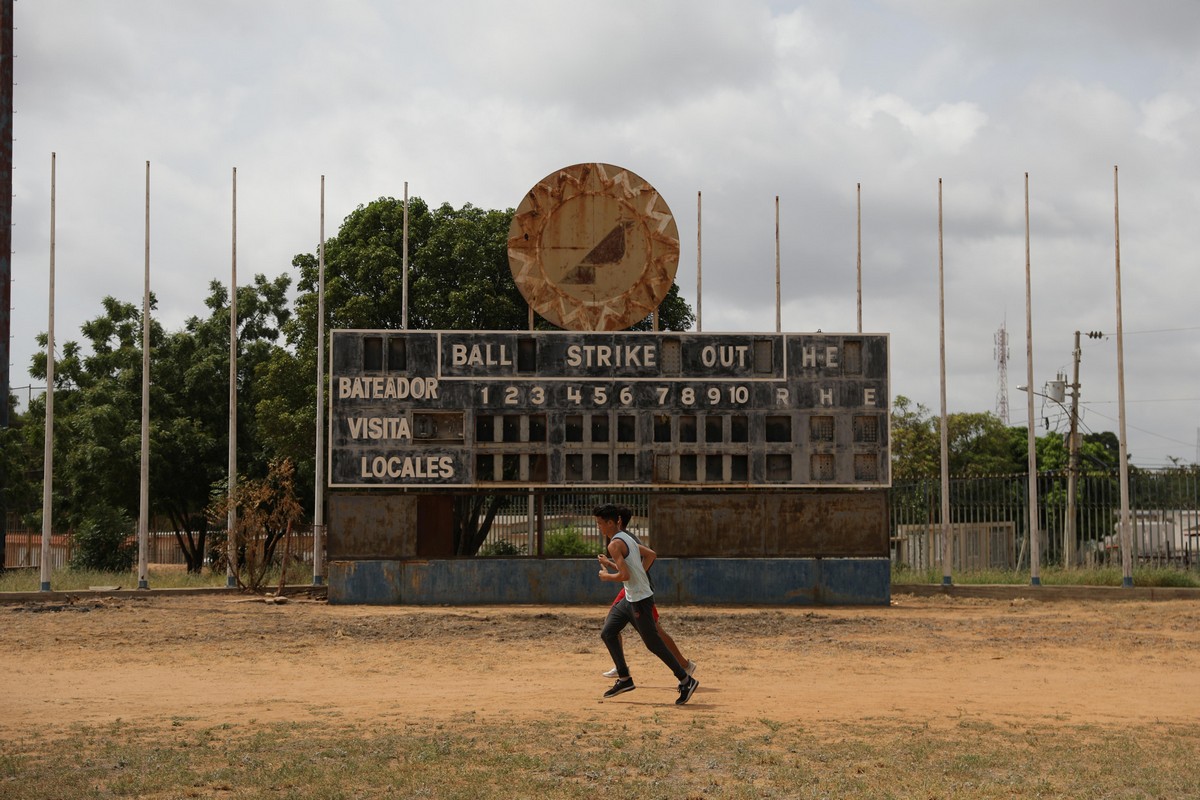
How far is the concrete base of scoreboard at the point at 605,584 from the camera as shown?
87.6 ft

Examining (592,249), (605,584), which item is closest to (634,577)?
(605,584)

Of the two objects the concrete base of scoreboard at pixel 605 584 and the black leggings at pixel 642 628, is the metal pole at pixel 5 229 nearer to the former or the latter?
the concrete base of scoreboard at pixel 605 584

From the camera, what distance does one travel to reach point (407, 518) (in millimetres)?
26547

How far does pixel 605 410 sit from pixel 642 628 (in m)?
13.9

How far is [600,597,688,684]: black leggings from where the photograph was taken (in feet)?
40.4

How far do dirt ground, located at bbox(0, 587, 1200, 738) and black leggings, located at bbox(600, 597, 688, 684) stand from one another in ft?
1.42

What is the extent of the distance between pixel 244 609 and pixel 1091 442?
59.0 metres

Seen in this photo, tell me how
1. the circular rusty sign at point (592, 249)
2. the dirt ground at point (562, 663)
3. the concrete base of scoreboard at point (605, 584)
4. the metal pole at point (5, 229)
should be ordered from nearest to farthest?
the dirt ground at point (562, 663) → the concrete base of scoreboard at point (605, 584) → the circular rusty sign at point (592, 249) → the metal pole at point (5, 229)

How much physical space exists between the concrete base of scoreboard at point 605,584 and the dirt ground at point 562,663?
742 mm

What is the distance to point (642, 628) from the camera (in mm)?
12352

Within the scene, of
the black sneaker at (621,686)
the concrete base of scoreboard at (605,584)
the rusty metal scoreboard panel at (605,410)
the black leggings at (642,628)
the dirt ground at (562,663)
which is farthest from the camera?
the concrete base of scoreboard at (605,584)

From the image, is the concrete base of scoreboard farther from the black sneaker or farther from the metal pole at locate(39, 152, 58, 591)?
the black sneaker

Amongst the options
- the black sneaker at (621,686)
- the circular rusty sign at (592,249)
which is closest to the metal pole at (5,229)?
the circular rusty sign at (592,249)

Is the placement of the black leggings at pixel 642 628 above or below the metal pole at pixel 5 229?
below
